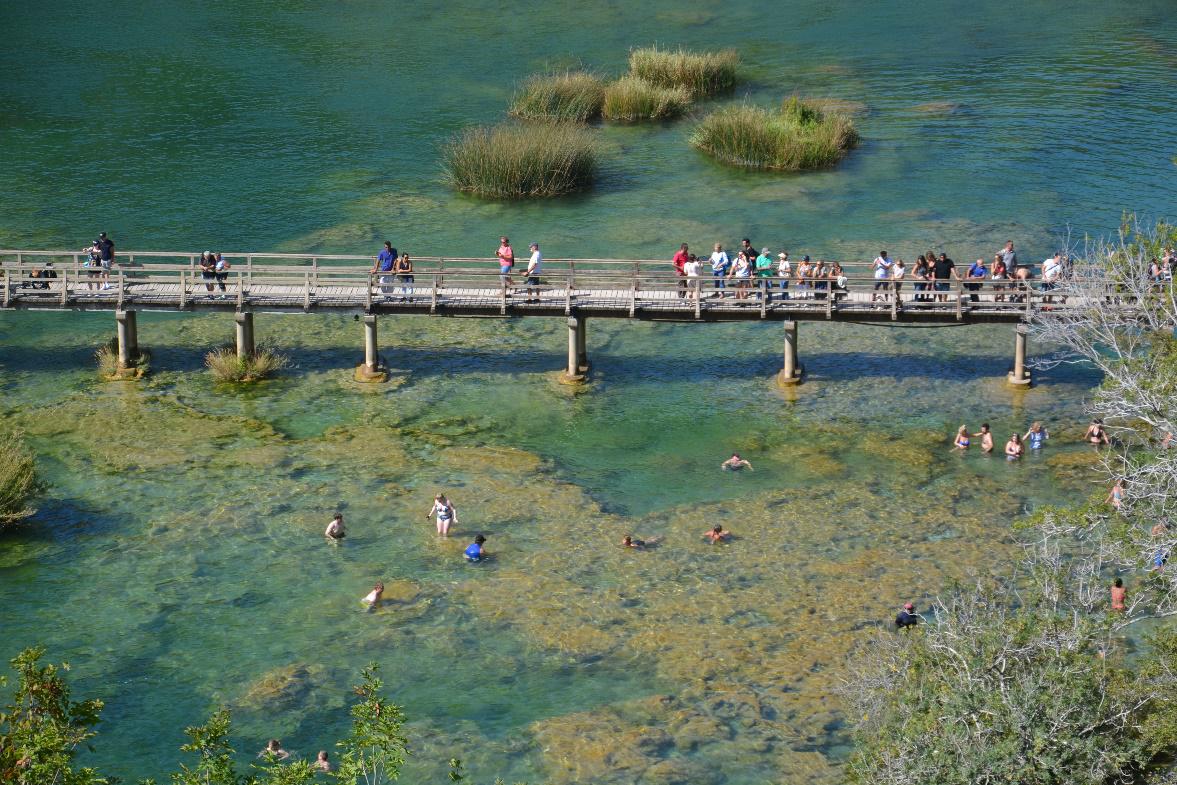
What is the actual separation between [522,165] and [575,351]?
51.2ft

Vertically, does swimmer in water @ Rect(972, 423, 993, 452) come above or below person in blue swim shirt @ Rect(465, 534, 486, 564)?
above

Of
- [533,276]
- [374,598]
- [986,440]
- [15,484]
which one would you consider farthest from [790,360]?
[15,484]

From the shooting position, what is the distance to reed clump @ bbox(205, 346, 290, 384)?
36.2 m

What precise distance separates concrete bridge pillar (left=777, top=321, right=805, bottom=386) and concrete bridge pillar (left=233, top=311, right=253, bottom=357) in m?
13.6

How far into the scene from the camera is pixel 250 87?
62.2 meters

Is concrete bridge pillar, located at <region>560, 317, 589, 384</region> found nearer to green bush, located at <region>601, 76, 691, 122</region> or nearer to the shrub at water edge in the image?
the shrub at water edge

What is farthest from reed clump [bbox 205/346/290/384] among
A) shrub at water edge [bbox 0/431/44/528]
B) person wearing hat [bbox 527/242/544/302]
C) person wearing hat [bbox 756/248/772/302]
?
person wearing hat [bbox 756/248/772/302]

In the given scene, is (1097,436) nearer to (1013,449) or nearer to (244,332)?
(1013,449)

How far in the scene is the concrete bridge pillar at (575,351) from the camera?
3619cm

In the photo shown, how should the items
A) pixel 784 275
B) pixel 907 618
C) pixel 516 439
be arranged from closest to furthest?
pixel 907 618, pixel 516 439, pixel 784 275

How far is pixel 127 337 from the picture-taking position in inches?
1453

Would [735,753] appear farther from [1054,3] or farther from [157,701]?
[1054,3]

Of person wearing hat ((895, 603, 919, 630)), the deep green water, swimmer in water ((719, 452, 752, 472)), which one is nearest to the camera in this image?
the deep green water

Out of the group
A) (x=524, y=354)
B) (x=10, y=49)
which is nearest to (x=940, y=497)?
(x=524, y=354)
